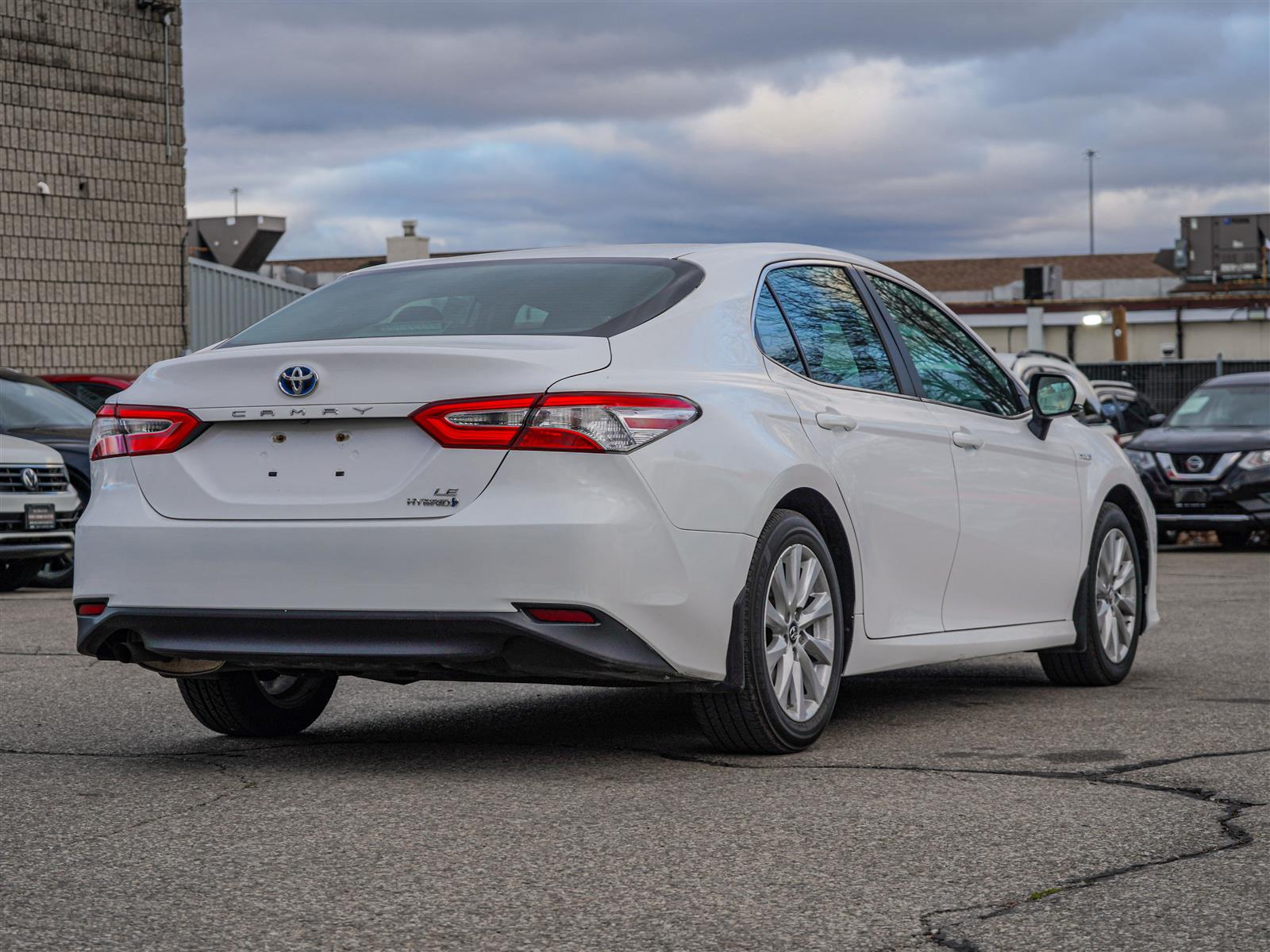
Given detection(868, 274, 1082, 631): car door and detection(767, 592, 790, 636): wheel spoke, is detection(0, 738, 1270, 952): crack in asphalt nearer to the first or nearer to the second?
detection(767, 592, 790, 636): wheel spoke

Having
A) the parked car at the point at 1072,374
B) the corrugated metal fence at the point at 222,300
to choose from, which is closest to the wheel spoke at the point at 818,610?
the parked car at the point at 1072,374

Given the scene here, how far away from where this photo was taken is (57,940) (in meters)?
3.70

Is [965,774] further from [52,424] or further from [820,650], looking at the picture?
[52,424]

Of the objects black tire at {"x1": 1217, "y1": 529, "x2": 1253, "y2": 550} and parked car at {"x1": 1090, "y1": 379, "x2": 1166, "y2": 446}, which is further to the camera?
parked car at {"x1": 1090, "y1": 379, "x2": 1166, "y2": 446}

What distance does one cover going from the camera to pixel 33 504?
1298cm

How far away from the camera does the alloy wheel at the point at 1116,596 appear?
26.3ft

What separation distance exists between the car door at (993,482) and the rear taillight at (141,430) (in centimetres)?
269

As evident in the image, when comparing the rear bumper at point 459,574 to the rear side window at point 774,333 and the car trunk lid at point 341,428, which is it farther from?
the rear side window at point 774,333

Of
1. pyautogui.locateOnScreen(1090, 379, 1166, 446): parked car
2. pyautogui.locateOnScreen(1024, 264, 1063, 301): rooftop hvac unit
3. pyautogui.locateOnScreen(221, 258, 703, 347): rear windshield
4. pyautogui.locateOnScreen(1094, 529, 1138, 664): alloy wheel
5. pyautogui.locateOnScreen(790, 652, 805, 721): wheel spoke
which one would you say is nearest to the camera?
pyautogui.locateOnScreen(221, 258, 703, 347): rear windshield

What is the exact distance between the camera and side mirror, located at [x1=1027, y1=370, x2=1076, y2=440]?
25.1ft

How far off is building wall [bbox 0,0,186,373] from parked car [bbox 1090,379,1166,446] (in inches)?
515

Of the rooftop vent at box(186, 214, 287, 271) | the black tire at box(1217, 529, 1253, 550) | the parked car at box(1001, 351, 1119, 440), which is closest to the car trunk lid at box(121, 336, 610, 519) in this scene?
the parked car at box(1001, 351, 1119, 440)

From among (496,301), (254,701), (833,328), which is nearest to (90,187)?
(254,701)

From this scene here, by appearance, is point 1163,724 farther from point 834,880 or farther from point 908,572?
point 834,880
